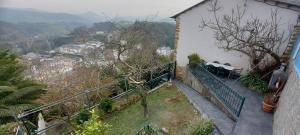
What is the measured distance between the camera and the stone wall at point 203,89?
7980 millimetres

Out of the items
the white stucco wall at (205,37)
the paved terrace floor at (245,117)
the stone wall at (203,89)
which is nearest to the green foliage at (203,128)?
the paved terrace floor at (245,117)

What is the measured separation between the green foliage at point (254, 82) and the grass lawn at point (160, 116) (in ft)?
10.6

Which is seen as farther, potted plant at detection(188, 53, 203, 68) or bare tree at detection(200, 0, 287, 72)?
potted plant at detection(188, 53, 203, 68)

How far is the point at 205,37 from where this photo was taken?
11.6 metres

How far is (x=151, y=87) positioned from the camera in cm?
1147

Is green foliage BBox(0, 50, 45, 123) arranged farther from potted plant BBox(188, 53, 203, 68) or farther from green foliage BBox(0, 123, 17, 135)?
potted plant BBox(188, 53, 203, 68)

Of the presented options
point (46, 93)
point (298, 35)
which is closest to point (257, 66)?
point (298, 35)

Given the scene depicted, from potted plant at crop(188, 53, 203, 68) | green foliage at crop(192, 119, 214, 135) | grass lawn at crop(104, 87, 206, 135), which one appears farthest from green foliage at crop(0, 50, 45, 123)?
potted plant at crop(188, 53, 203, 68)

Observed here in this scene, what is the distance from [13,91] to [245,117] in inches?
353

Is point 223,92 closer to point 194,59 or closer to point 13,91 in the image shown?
point 194,59

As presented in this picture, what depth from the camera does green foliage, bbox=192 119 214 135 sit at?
252 inches

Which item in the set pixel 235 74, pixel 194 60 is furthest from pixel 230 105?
pixel 194 60

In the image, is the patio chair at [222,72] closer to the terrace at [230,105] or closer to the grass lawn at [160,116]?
the terrace at [230,105]

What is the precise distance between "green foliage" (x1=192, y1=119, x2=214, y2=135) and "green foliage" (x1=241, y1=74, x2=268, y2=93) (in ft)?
13.4
